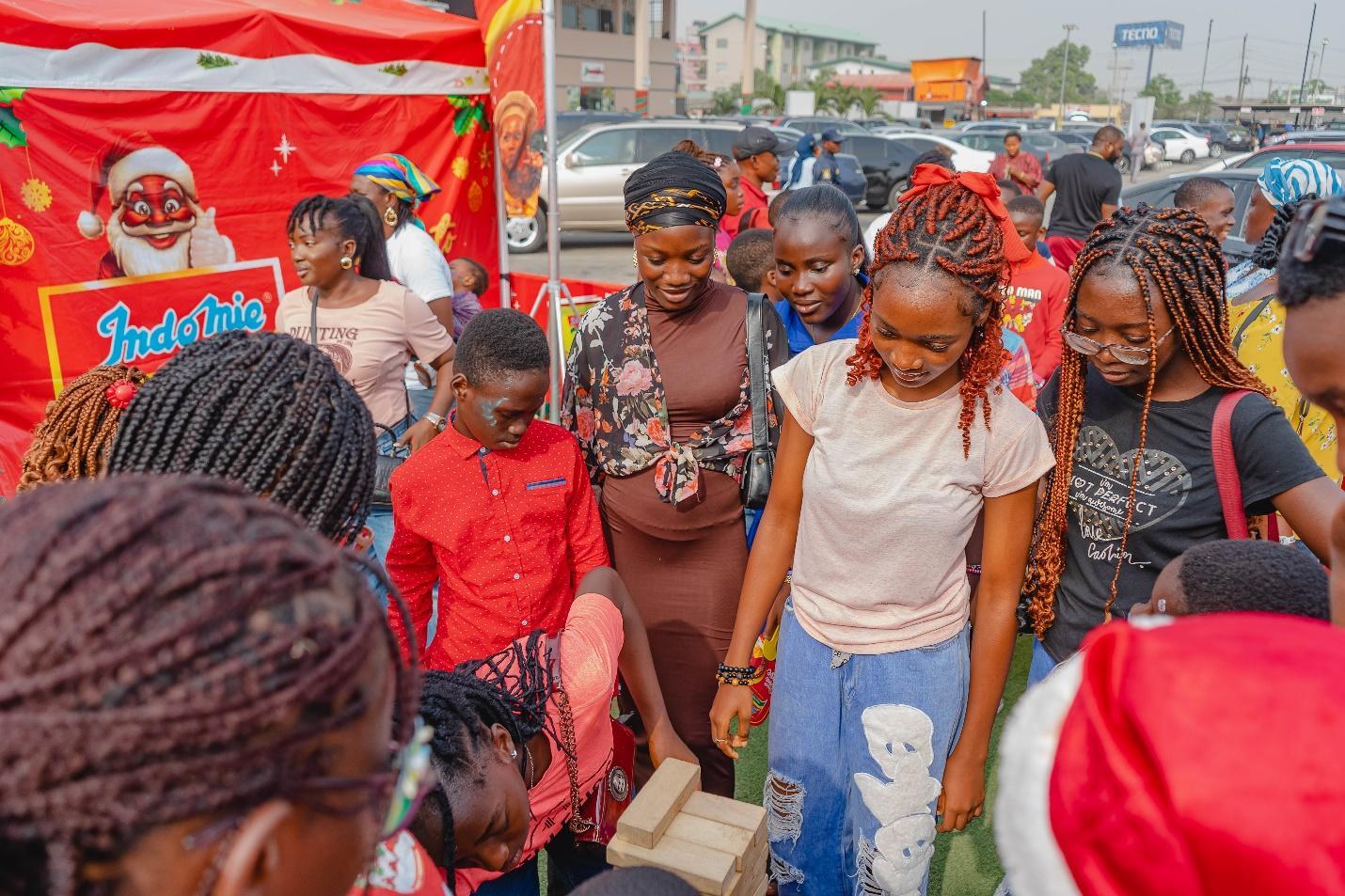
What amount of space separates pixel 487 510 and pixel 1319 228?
1.86m

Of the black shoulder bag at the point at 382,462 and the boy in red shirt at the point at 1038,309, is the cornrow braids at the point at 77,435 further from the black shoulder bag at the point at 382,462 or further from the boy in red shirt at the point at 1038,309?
the boy in red shirt at the point at 1038,309

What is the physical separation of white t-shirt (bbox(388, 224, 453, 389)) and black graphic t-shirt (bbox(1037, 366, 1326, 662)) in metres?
3.26

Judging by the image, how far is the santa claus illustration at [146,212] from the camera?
429 cm

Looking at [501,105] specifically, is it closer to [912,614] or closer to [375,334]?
[375,334]

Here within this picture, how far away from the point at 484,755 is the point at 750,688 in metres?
0.95

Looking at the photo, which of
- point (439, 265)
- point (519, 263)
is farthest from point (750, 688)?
point (519, 263)

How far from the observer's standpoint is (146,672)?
710 millimetres

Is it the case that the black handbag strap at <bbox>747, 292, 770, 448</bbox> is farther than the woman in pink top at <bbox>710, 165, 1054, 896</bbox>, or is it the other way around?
the black handbag strap at <bbox>747, 292, 770, 448</bbox>

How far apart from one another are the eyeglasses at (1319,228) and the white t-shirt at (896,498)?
75 cm

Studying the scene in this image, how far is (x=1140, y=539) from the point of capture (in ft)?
6.82

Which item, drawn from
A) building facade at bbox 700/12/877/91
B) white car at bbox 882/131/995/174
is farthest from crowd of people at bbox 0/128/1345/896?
building facade at bbox 700/12/877/91

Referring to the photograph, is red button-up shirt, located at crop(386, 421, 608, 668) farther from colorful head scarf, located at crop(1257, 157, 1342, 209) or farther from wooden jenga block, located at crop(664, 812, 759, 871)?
colorful head scarf, located at crop(1257, 157, 1342, 209)

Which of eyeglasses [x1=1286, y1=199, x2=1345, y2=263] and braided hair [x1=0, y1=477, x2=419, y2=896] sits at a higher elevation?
eyeglasses [x1=1286, y1=199, x2=1345, y2=263]

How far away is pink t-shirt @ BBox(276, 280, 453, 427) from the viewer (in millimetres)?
3365
